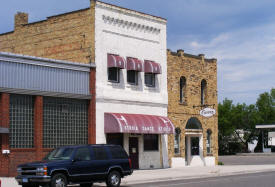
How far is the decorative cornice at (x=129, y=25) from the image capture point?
30859 millimetres

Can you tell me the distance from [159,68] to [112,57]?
4223 mm

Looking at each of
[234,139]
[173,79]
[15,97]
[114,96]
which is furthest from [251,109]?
[15,97]

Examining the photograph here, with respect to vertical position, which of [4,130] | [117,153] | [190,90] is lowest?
[117,153]

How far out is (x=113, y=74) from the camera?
31141 millimetres

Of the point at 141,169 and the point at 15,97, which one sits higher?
the point at 15,97

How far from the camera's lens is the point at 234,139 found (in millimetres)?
81500

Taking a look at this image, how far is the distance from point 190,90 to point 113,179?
17.5 meters

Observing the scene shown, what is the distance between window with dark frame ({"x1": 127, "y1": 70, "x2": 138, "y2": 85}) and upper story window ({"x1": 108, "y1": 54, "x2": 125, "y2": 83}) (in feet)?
3.39

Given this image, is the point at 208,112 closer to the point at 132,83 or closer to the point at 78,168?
the point at 132,83

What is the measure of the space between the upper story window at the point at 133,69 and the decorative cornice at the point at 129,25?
6.97 feet

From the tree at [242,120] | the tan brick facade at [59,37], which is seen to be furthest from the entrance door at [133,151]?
the tree at [242,120]

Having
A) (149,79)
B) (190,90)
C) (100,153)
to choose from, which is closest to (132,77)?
(149,79)

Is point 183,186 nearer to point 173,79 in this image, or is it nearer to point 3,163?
point 3,163

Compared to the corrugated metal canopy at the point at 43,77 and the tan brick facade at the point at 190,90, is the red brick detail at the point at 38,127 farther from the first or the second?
the tan brick facade at the point at 190,90
